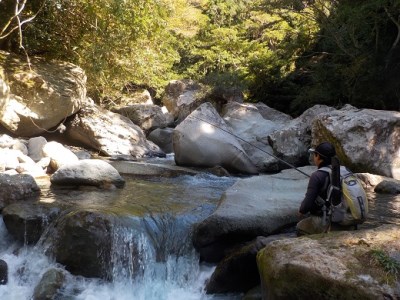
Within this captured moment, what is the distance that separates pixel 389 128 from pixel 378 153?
24.5 inches

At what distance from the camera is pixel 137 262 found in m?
5.57

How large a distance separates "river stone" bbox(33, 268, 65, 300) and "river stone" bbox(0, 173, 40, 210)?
1.71 m

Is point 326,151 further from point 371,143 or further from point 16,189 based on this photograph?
point 371,143

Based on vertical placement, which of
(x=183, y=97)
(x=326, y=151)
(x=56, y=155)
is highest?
(x=183, y=97)

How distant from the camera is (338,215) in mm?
4332

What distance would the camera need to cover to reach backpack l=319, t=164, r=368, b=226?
4.14 metres

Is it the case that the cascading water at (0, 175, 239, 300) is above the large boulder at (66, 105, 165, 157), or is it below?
below

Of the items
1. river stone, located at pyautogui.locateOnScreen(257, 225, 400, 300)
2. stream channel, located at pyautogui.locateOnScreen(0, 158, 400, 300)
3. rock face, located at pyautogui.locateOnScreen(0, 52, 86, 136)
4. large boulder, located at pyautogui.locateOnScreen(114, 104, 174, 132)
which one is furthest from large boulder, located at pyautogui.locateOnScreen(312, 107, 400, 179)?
large boulder, located at pyautogui.locateOnScreen(114, 104, 174, 132)

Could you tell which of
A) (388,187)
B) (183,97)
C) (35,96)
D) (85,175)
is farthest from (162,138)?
(388,187)

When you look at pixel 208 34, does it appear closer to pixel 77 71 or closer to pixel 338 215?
pixel 77 71

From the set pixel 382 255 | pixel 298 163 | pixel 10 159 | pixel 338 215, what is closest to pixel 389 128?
pixel 298 163

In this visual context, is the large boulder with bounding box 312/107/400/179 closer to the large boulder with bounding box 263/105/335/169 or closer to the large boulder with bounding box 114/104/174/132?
the large boulder with bounding box 263/105/335/169

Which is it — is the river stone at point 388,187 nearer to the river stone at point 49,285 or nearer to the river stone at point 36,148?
the river stone at point 49,285

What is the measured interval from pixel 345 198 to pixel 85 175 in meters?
4.87
